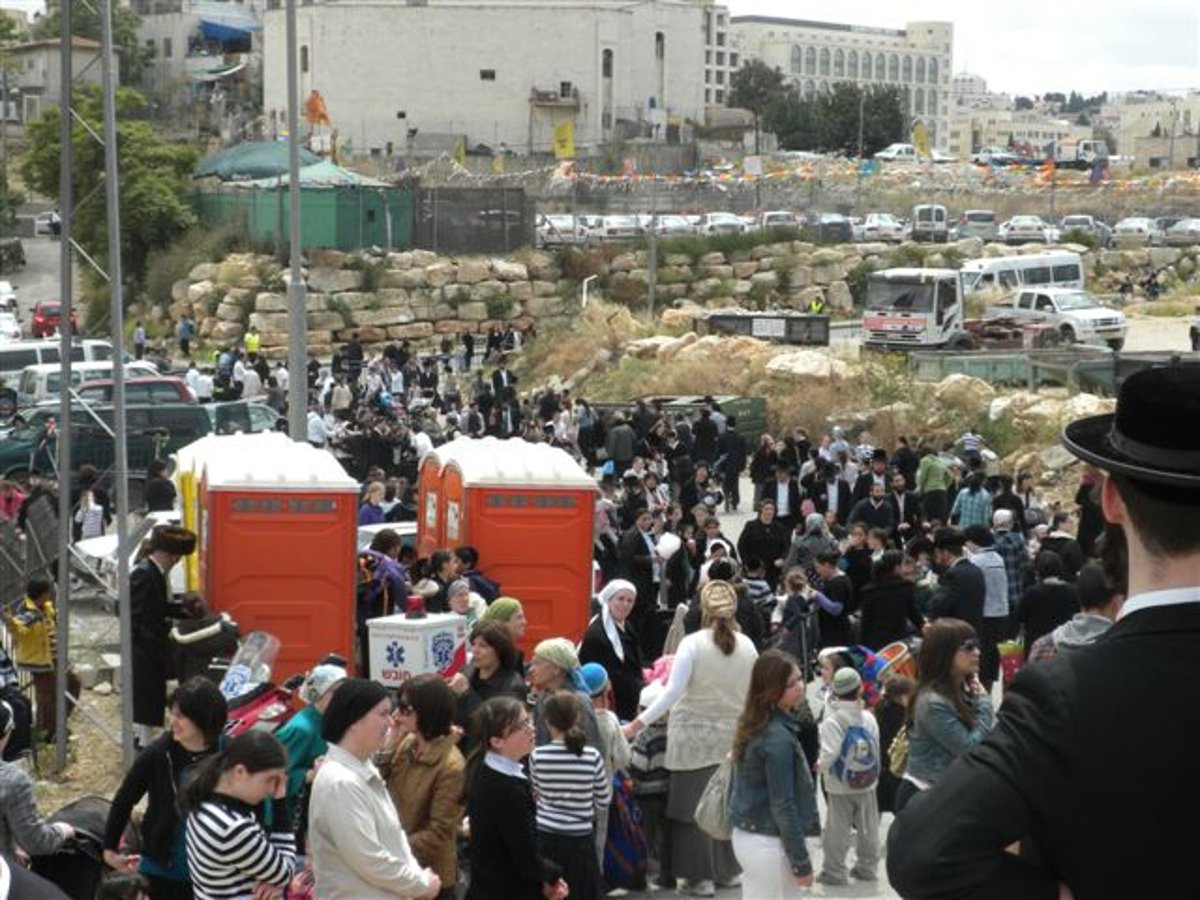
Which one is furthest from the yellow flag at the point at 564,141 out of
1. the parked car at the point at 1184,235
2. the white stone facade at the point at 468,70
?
the parked car at the point at 1184,235

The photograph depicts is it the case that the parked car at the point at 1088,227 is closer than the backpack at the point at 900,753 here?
No

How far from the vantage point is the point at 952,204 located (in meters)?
79.4

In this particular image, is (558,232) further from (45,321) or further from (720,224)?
(45,321)

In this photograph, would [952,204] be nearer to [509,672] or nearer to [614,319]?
[614,319]

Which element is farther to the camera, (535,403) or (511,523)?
(535,403)

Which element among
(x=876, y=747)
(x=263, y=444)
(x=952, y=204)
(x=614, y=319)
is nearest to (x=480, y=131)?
(x=952, y=204)

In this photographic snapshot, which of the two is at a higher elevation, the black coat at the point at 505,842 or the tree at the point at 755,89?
the tree at the point at 755,89

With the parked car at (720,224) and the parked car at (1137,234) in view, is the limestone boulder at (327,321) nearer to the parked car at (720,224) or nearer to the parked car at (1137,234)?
the parked car at (720,224)

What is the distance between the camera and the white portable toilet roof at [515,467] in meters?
15.1

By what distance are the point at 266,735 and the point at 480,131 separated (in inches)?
3558

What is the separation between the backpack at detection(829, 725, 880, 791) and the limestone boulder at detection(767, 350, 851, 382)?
2497cm

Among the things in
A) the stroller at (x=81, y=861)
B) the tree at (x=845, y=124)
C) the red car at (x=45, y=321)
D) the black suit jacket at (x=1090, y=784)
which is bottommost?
the red car at (x=45, y=321)

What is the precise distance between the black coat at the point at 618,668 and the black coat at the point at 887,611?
2.34 m

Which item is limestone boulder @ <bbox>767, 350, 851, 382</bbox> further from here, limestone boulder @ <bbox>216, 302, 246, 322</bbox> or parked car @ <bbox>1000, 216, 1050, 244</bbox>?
parked car @ <bbox>1000, 216, 1050, 244</bbox>
